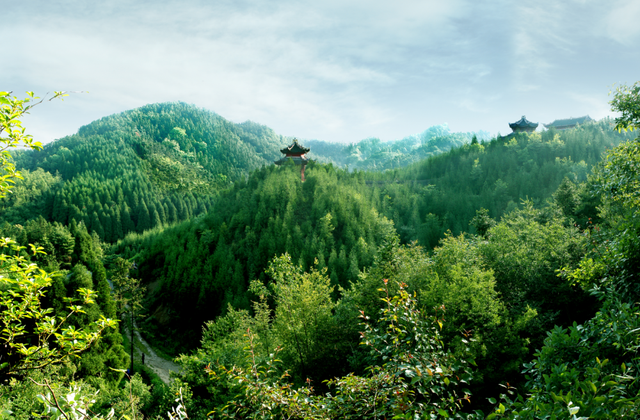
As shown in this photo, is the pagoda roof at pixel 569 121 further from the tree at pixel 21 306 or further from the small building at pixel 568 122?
the tree at pixel 21 306

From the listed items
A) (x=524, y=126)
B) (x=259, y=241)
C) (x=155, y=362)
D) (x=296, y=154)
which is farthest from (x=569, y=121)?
(x=155, y=362)

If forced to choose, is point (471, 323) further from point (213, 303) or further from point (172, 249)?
point (172, 249)

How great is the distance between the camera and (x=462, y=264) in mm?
16047

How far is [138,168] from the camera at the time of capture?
121375 mm

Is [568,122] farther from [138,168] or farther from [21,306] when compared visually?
[138,168]

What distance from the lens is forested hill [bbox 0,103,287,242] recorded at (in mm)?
90562

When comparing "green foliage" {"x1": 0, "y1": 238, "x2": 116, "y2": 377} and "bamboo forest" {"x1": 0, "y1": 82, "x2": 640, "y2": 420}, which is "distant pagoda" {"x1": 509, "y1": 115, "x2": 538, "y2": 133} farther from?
"green foliage" {"x1": 0, "y1": 238, "x2": 116, "y2": 377}

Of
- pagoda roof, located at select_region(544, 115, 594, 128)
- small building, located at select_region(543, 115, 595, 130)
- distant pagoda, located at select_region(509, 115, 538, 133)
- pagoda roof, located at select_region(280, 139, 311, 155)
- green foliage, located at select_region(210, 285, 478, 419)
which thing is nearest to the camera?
green foliage, located at select_region(210, 285, 478, 419)

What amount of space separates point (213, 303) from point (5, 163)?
34118 millimetres

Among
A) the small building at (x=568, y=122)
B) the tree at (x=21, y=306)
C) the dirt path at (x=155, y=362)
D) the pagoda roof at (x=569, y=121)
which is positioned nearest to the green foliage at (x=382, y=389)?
the tree at (x=21, y=306)

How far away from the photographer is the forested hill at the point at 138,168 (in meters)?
90.6

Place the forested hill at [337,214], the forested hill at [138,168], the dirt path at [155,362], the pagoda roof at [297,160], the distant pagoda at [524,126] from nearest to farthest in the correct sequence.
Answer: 1. the dirt path at [155,362]
2. the forested hill at [337,214]
3. the pagoda roof at [297,160]
4. the distant pagoda at [524,126]
5. the forested hill at [138,168]

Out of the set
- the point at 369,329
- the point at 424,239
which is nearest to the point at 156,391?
the point at 369,329

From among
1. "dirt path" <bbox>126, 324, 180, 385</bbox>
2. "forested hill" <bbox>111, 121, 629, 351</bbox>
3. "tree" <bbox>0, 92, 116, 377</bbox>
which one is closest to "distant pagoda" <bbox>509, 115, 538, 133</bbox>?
"forested hill" <bbox>111, 121, 629, 351</bbox>
